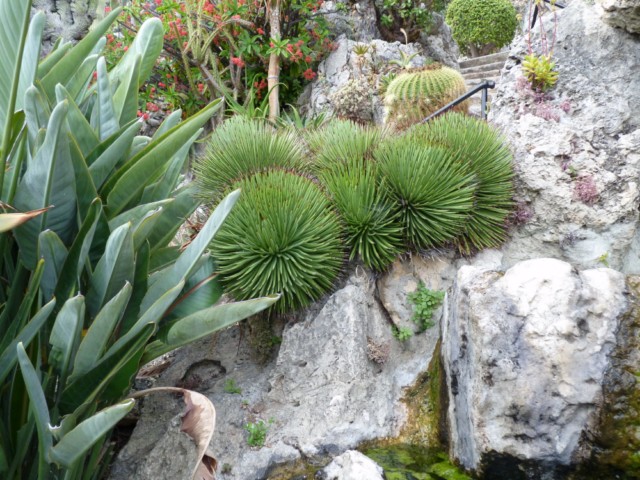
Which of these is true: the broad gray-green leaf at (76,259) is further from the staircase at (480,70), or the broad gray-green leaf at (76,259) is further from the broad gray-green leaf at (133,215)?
the staircase at (480,70)

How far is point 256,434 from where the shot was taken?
3182 mm

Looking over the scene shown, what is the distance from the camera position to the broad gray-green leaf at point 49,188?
1898 mm

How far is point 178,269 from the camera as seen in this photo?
236 cm

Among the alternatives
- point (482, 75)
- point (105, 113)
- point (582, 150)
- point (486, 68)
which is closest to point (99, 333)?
point (105, 113)

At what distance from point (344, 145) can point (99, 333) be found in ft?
9.14

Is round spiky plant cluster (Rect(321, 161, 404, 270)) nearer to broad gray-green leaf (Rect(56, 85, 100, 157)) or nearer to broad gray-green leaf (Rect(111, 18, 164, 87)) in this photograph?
broad gray-green leaf (Rect(111, 18, 164, 87))

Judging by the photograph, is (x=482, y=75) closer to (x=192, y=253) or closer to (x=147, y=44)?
(x=147, y=44)

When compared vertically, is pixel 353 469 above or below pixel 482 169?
below

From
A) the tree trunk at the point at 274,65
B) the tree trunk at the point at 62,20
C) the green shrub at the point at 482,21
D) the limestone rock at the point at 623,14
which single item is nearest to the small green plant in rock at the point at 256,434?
the limestone rock at the point at 623,14

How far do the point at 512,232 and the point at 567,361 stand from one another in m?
1.82

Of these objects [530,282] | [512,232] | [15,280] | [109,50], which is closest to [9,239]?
[15,280]

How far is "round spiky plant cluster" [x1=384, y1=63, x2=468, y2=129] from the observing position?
6.61m

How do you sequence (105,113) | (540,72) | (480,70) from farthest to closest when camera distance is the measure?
(480,70) < (540,72) < (105,113)

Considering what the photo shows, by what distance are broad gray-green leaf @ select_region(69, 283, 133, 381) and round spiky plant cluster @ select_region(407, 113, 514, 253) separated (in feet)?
8.91
